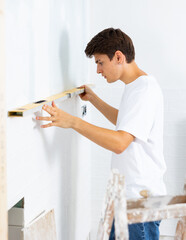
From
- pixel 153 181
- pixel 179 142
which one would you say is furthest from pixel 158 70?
pixel 153 181

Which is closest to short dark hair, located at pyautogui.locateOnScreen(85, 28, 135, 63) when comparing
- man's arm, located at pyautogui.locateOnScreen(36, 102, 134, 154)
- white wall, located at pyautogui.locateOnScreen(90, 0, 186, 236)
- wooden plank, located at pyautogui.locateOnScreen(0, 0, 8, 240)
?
man's arm, located at pyautogui.locateOnScreen(36, 102, 134, 154)

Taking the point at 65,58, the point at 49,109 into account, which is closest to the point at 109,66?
the point at 65,58

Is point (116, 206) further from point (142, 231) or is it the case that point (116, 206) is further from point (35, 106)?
point (142, 231)

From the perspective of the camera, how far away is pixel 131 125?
179 cm

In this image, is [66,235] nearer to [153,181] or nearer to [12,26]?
[153,181]

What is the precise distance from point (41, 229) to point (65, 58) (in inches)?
34.4

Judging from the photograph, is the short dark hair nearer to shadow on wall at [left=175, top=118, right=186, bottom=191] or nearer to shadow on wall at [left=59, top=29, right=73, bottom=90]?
shadow on wall at [left=59, top=29, right=73, bottom=90]

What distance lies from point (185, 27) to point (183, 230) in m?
1.87

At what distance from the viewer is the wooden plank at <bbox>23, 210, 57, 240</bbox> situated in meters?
1.63

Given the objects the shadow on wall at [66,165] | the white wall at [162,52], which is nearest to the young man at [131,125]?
the shadow on wall at [66,165]

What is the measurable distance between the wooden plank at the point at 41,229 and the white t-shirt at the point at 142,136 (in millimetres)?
363

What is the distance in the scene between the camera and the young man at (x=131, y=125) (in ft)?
5.87

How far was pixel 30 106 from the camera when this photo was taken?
1578 millimetres

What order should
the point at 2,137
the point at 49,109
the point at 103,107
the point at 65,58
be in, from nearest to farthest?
1. the point at 2,137
2. the point at 49,109
3. the point at 65,58
4. the point at 103,107
